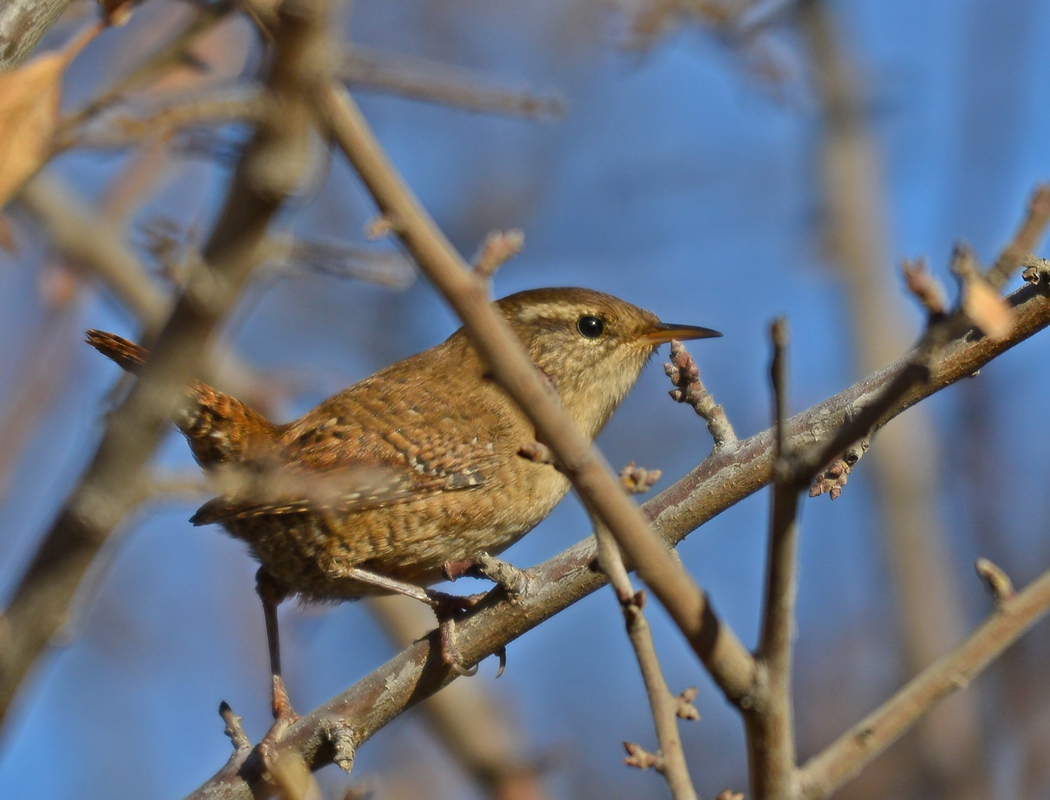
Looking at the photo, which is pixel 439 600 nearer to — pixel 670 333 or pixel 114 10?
pixel 670 333

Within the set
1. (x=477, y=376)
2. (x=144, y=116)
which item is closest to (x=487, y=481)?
(x=477, y=376)

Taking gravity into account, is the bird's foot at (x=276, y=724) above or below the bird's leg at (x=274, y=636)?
below

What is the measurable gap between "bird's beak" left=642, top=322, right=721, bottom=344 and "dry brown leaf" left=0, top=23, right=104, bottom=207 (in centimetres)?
241

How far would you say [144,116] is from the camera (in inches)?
84.9

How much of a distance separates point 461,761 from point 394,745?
1763 millimetres

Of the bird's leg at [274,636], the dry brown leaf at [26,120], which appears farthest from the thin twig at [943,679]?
the bird's leg at [274,636]

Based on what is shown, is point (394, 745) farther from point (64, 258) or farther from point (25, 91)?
point (25, 91)

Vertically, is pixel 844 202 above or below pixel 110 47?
below

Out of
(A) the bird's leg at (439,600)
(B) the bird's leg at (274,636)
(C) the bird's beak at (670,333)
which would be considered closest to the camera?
(A) the bird's leg at (439,600)

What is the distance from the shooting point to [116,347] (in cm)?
312

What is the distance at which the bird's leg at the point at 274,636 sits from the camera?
3084 mm

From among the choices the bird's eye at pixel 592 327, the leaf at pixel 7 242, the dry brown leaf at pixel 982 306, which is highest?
the bird's eye at pixel 592 327

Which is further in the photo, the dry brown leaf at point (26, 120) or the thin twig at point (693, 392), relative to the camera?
the thin twig at point (693, 392)

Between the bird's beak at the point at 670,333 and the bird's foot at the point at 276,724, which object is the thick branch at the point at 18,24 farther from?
the bird's beak at the point at 670,333
